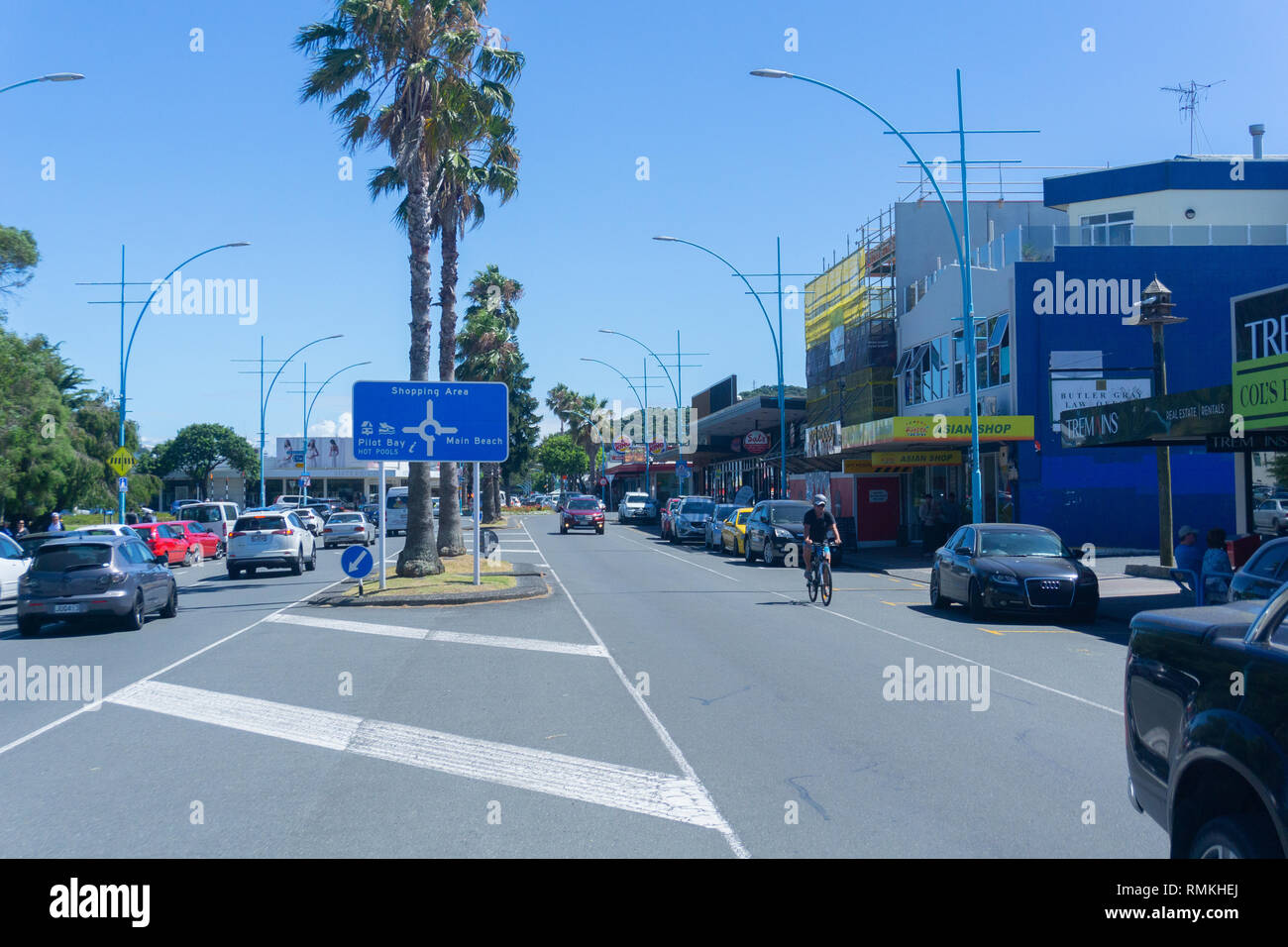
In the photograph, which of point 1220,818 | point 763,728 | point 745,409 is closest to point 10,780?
point 763,728

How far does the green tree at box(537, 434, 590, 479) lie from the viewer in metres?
110

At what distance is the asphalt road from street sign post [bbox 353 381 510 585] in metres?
5.01

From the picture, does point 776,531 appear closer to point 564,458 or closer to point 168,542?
point 168,542

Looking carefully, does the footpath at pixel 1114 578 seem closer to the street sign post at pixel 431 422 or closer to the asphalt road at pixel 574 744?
the asphalt road at pixel 574 744

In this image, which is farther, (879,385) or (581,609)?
(879,385)

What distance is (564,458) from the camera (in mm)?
111062

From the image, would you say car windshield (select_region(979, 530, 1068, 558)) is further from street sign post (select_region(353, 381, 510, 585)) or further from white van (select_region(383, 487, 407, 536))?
white van (select_region(383, 487, 407, 536))

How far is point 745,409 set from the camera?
51.6m

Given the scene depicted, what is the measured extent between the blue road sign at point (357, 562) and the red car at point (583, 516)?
30.9 m

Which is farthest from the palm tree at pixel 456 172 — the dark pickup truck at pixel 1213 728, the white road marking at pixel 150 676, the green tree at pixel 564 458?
the green tree at pixel 564 458

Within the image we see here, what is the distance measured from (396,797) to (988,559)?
12.1 meters

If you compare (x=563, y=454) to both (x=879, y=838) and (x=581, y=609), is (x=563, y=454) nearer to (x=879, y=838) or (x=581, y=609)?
(x=581, y=609)

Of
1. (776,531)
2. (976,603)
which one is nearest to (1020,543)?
(976,603)

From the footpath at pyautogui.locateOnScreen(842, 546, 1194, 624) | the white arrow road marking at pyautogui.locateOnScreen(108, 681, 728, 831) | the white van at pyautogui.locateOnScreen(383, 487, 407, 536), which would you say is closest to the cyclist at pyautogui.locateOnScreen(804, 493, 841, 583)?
the footpath at pyautogui.locateOnScreen(842, 546, 1194, 624)
